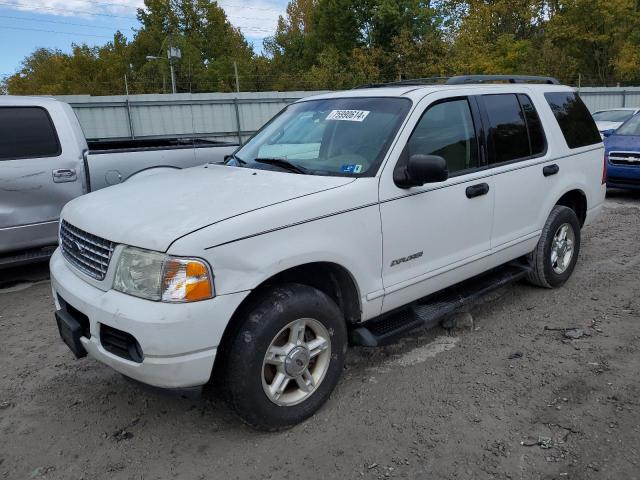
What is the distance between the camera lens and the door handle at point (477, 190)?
12.5ft

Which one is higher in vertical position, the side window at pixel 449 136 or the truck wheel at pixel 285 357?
the side window at pixel 449 136

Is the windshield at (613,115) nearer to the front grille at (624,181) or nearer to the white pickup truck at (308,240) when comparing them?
the front grille at (624,181)

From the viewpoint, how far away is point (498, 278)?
4488 mm

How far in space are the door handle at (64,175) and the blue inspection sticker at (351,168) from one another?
3574mm

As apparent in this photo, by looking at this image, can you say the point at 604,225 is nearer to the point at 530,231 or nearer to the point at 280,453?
the point at 530,231

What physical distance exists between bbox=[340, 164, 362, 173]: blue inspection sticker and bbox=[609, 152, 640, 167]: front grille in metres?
7.92

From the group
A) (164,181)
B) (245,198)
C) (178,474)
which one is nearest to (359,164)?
(245,198)

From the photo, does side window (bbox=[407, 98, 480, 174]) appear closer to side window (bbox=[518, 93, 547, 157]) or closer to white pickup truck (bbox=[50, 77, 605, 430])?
white pickup truck (bbox=[50, 77, 605, 430])

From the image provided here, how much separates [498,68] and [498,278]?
110 ft

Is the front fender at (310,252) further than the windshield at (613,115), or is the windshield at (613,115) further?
the windshield at (613,115)

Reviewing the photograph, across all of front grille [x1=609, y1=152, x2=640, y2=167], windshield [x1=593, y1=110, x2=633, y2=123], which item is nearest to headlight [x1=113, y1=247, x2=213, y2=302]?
front grille [x1=609, y1=152, x2=640, y2=167]

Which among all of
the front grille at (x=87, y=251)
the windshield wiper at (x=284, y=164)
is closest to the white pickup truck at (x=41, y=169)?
the windshield wiper at (x=284, y=164)

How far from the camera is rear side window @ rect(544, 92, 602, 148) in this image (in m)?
4.92

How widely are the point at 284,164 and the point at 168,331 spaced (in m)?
1.53
